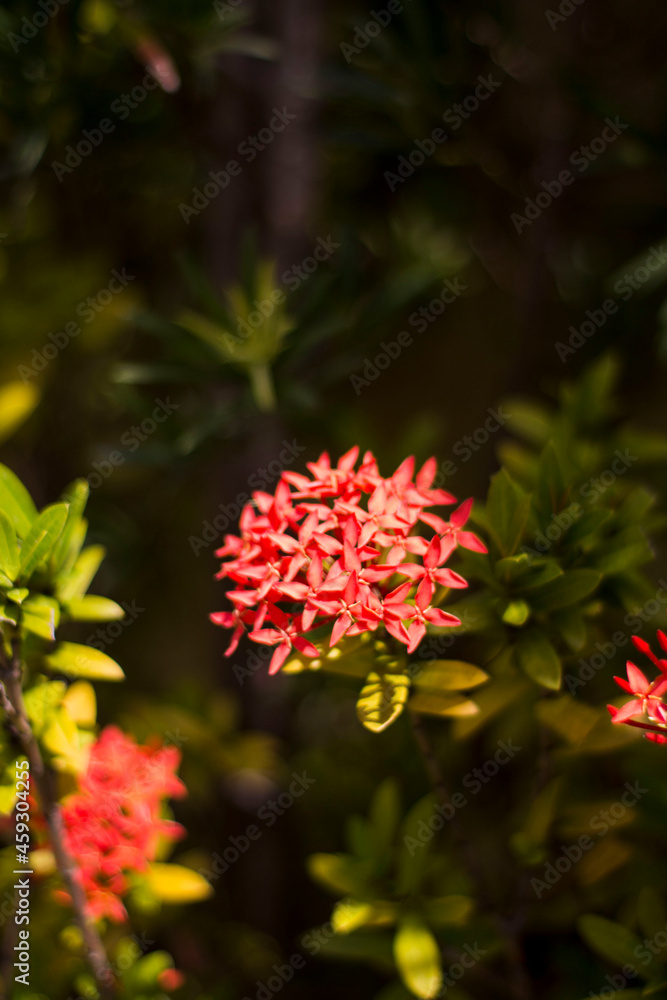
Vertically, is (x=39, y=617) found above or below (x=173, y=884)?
above

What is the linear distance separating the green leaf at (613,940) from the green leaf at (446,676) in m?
0.34

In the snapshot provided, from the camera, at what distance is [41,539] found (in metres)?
0.72

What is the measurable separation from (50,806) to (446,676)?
425 millimetres

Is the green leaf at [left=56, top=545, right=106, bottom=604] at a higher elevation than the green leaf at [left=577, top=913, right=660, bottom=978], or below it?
higher

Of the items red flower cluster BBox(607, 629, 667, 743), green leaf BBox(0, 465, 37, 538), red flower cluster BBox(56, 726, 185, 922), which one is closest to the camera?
red flower cluster BBox(607, 629, 667, 743)

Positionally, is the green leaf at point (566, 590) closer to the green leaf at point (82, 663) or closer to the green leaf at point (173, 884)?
the green leaf at point (82, 663)

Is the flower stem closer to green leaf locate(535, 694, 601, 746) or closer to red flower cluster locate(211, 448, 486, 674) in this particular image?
red flower cluster locate(211, 448, 486, 674)

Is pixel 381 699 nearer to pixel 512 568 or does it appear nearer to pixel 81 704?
pixel 512 568

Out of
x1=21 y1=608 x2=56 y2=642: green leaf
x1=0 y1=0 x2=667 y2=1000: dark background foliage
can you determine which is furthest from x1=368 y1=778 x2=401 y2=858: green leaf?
x1=21 y1=608 x2=56 y2=642: green leaf

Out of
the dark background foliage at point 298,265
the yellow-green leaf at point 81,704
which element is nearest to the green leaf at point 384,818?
the dark background foliage at point 298,265

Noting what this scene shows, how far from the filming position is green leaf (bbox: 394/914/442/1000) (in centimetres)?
77

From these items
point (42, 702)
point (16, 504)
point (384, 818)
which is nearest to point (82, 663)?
point (42, 702)

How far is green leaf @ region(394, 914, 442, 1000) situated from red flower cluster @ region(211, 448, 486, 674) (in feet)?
1.23

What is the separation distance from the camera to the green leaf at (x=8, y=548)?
28.0 inches
